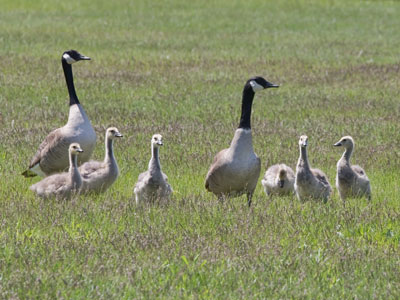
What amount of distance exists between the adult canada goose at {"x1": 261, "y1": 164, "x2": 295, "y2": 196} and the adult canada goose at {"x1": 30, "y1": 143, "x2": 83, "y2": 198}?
2538mm

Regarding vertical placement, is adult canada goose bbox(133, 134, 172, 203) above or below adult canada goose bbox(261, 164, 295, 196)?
above

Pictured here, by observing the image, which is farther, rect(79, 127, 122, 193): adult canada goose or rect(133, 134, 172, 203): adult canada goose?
rect(79, 127, 122, 193): adult canada goose

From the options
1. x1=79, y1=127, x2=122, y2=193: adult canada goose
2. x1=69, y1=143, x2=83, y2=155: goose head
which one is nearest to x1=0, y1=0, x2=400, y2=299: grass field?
x1=79, y1=127, x2=122, y2=193: adult canada goose

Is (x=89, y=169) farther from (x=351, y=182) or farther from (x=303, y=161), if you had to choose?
(x=351, y=182)

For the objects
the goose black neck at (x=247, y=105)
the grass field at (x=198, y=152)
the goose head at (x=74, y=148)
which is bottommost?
the grass field at (x=198, y=152)

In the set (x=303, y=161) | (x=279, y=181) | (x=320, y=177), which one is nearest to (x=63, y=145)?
(x=279, y=181)

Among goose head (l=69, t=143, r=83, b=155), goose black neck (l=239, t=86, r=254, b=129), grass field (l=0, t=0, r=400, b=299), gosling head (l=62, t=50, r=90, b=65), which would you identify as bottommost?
grass field (l=0, t=0, r=400, b=299)

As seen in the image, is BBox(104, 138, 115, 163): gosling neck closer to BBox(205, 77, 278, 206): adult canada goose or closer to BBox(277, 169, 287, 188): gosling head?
BBox(205, 77, 278, 206): adult canada goose

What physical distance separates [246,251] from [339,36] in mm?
25707

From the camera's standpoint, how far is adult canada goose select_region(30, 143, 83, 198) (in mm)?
9578

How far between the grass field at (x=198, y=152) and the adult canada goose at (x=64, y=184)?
194 millimetres

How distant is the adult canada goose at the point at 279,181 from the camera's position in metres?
10.4

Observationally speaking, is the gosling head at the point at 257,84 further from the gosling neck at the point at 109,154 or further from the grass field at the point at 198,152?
the gosling neck at the point at 109,154

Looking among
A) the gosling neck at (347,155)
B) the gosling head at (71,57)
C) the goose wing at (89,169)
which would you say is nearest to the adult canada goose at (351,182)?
the gosling neck at (347,155)
